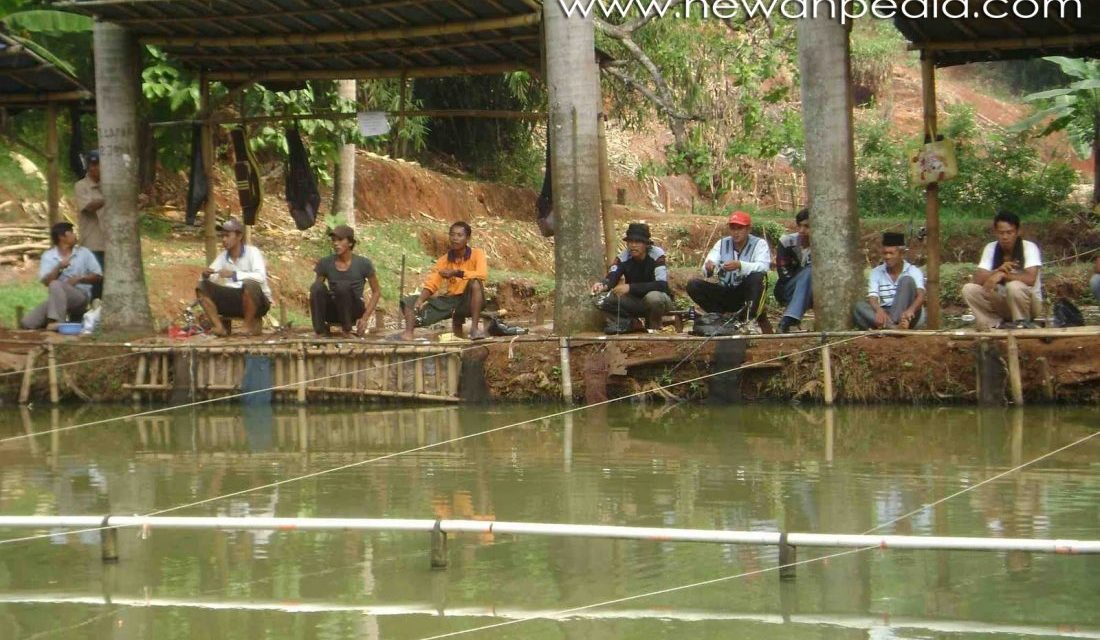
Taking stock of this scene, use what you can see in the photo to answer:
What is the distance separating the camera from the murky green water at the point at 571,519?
18.6ft

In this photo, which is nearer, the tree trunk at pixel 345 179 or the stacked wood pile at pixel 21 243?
the stacked wood pile at pixel 21 243

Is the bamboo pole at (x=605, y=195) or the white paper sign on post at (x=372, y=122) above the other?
the white paper sign on post at (x=372, y=122)

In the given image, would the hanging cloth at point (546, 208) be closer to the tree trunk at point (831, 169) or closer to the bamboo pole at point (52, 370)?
the tree trunk at point (831, 169)

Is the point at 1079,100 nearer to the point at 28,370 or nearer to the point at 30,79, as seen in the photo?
the point at 30,79

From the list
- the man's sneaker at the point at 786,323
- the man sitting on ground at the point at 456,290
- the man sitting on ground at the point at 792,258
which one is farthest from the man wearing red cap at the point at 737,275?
the man sitting on ground at the point at 456,290

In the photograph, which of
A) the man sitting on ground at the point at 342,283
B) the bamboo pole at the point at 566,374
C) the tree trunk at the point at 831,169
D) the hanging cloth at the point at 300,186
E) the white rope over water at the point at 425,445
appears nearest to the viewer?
the white rope over water at the point at 425,445

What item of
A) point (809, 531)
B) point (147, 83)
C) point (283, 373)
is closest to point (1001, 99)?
point (147, 83)

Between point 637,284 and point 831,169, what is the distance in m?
1.92

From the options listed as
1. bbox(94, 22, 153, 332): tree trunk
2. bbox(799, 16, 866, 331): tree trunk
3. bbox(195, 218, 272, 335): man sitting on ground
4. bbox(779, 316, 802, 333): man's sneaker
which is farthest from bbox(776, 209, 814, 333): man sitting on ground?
bbox(94, 22, 153, 332): tree trunk

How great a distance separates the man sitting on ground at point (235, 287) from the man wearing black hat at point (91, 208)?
131cm

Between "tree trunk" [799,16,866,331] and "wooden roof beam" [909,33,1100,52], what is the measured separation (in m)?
0.88

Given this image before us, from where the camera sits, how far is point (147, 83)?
16.5 m

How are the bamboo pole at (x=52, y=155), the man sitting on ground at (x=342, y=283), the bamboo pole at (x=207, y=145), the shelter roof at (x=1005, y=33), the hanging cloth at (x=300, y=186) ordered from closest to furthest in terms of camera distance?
the shelter roof at (x=1005, y=33) → the man sitting on ground at (x=342, y=283) → the bamboo pole at (x=207, y=145) → the bamboo pole at (x=52, y=155) → the hanging cloth at (x=300, y=186)

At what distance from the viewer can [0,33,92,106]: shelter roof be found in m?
13.9
